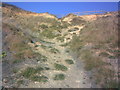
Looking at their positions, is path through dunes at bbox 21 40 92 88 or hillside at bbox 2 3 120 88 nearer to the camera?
path through dunes at bbox 21 40 92 88

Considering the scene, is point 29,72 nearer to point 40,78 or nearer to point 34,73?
point 34,73

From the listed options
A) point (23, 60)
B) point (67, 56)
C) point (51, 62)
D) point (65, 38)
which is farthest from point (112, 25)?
point (23, 60)

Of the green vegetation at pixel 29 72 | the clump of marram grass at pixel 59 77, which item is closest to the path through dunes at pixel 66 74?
the clump of marram grass at pixel 59 77

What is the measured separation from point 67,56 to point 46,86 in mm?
9529

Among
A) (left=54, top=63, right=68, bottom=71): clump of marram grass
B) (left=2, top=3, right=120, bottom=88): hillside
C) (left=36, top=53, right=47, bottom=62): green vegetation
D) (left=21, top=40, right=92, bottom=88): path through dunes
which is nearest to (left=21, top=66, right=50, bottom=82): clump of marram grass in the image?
(left=2, top=3, right=120, bottom=88): hillside

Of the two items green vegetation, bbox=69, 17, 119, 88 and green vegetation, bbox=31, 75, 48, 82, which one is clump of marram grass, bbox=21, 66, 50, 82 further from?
green vegetation, bbox=69, 17, 119, 88

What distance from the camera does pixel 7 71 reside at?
17406 millimetres

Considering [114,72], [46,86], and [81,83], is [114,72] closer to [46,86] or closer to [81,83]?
[81,83]

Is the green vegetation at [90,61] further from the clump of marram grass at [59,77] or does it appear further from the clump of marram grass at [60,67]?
the clump of marram grass at [59,77]

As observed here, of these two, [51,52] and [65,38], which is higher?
[65,38]

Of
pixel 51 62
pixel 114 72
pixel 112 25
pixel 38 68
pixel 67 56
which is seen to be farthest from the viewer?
pixel 112 25

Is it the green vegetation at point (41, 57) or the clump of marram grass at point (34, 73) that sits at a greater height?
the green vegetation at point (41, 57)

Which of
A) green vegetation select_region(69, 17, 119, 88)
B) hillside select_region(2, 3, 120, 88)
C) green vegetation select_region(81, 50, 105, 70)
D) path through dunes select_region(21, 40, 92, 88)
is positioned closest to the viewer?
path through dunes select_region(21, 40, 92, 88)

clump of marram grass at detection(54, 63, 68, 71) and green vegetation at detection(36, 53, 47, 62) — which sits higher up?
green vegetation at detection(36, 53, 47, 62)
